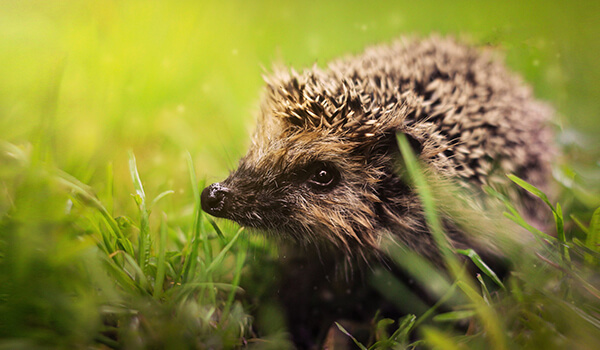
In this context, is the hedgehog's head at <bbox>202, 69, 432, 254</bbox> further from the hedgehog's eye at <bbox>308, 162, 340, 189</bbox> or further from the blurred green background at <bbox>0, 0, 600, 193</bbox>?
the blurred green background at <bbox>0, 0, 600, 193</bbox>

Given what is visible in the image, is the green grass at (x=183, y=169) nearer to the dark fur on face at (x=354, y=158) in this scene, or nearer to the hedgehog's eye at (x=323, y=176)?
the dark fur on face at (x=354, y=158)

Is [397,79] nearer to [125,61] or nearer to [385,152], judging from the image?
[385,152]

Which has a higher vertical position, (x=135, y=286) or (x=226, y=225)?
(x=226, y=225)

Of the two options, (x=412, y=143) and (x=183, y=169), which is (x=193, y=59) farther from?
(x=412, y=143)

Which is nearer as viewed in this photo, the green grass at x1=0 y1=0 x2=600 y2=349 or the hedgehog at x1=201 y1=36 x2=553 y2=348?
the green grass at x1=0 y1=0 x2=600 y2=349

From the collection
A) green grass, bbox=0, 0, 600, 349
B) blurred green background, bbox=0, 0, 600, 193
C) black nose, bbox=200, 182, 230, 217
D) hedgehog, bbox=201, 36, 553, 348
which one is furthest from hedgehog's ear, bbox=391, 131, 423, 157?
blurred green background, bbox=0, 0, 600, 193

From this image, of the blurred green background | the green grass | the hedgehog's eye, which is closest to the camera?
the green grass

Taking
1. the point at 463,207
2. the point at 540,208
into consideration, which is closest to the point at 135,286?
the point at 463,207
